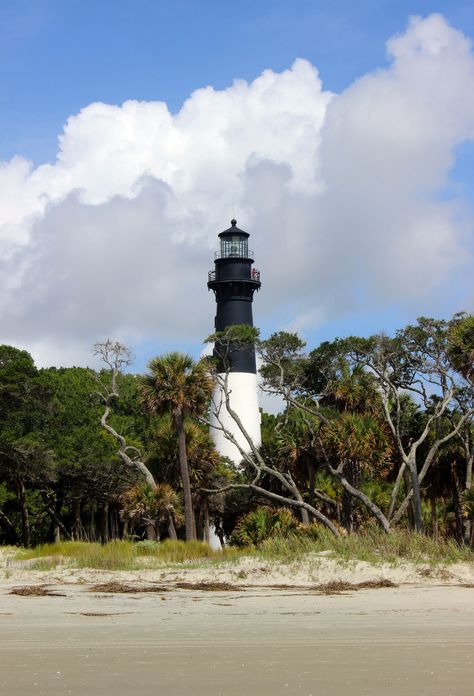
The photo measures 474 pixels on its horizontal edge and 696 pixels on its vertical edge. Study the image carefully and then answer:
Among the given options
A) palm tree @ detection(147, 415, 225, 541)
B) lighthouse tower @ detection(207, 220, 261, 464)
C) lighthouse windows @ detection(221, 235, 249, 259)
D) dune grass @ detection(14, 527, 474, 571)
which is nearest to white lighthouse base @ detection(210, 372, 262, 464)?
lighthouse tower @ detection(207, 220, 261, 464)

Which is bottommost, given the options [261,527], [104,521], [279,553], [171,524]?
[279,553]

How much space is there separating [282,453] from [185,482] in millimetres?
Answer: 4102

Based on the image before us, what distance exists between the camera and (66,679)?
788cm

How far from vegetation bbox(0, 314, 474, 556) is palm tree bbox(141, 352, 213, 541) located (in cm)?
5

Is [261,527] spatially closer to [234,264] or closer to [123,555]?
[123,555]

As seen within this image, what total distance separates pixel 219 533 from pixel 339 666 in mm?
36003

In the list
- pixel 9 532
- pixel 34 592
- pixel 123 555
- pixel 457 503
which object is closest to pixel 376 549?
pixel 123 555

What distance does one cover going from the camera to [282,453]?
112ft

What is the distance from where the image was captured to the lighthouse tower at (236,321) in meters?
43.0

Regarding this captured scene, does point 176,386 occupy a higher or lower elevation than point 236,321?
lower

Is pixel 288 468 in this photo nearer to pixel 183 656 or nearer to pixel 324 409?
pixel 324 409

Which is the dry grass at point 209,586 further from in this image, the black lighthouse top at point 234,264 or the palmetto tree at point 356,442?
the black lighthouse top at point 234,264

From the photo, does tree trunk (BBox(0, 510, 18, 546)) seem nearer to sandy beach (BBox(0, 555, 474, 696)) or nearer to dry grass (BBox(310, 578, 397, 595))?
sandy beach (BBox(0, 555, 474, 696))

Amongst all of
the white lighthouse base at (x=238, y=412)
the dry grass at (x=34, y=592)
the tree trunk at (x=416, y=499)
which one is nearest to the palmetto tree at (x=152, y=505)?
the tree trunk at (x=416, y=499)
